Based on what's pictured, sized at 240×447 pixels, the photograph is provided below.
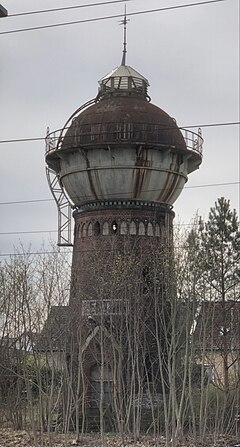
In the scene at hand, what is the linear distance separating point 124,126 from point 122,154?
1.06 m

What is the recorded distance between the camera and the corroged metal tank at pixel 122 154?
28.9 m

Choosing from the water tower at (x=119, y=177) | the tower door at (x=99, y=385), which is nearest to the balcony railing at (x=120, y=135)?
the water tower at (x=119, y=177)

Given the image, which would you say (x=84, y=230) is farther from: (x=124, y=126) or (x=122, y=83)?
(x=122, y=83)

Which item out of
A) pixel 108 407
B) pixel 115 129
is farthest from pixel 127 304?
pixel 115 129

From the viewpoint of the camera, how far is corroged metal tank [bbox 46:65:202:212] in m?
28.9

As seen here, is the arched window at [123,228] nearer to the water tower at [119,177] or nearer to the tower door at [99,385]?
the water tower at [119,177]

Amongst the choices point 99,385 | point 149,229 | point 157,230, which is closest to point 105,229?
point 149,229

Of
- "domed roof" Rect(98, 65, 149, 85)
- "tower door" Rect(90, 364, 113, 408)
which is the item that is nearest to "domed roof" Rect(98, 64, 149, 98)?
"domed roof" Rect(98, 65, 149, 85)

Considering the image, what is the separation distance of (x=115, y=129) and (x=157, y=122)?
167cm

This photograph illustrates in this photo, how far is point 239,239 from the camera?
3048cm

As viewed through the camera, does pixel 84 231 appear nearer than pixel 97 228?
No

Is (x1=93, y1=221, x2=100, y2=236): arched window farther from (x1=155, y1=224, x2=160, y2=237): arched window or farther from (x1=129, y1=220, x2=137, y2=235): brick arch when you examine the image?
(x1=155, y1=224, x2=160, y2=237): arched window

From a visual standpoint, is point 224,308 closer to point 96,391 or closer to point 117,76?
point 96,391

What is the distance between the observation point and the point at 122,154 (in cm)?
2891
